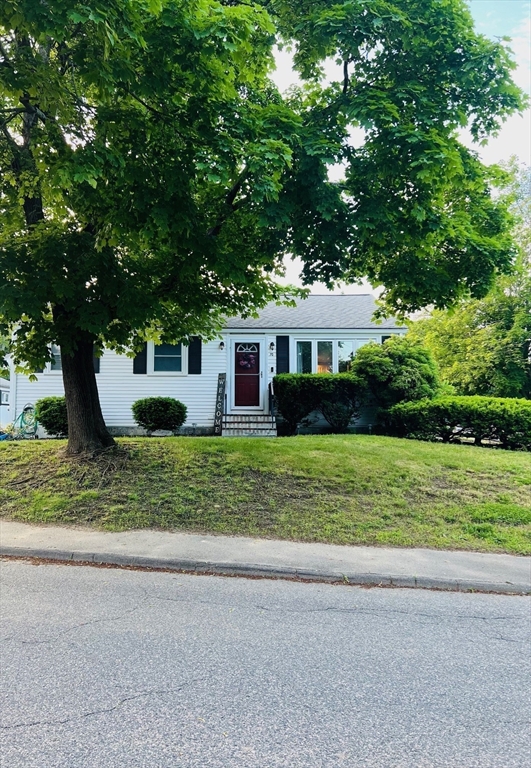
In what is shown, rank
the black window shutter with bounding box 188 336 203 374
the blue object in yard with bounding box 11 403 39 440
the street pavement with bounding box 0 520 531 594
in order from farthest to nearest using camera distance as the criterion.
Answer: the black window shutter with bounding box 188 336 203 374, the blue object in yard with bounding box 11 403 39 440, the street pavement with bounding box 0 520 531 594

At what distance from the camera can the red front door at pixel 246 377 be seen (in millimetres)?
16250

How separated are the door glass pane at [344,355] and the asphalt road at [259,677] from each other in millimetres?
11979

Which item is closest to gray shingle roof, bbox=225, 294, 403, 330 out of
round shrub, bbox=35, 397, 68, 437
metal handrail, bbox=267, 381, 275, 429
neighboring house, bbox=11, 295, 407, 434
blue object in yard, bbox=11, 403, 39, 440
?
neighboring house, bbox=11, 295, 407, 434

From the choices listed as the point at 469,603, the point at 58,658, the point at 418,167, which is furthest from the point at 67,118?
the point at 469,603

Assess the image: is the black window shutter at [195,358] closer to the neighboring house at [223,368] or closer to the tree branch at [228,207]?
the neighboring house at [223,368]

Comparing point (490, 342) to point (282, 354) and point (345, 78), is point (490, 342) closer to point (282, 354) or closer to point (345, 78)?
point (282, 354)

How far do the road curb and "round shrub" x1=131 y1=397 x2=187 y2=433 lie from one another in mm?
9013

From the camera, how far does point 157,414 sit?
1474 centimetres

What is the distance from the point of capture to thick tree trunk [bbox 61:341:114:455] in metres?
8.84

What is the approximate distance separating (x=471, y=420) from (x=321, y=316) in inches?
300

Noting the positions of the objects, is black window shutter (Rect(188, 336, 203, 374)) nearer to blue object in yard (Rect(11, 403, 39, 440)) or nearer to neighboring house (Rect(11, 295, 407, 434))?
neighboring house (Rect(11, 295, 407, 434))

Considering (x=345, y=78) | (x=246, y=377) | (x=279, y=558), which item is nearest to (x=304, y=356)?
(x=246, y=377)

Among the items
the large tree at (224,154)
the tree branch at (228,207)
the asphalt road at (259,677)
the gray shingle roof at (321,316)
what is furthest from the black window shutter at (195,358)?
the asphalt road at (259,677)

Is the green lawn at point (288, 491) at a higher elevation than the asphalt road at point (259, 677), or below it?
higher
